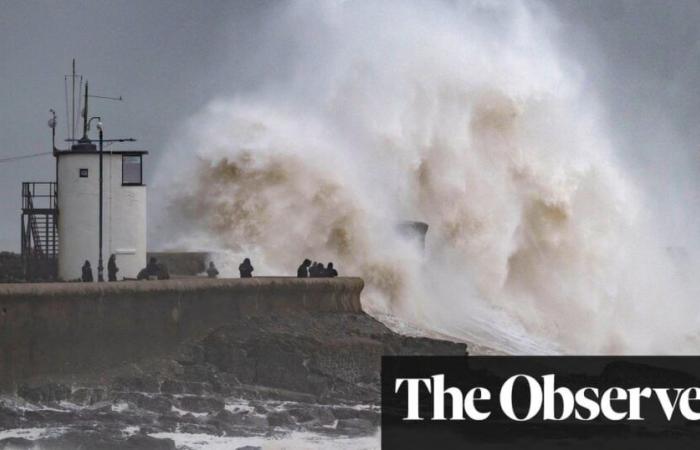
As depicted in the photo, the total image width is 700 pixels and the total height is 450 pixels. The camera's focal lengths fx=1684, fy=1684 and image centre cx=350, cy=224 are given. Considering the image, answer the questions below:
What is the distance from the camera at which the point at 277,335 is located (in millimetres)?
19141

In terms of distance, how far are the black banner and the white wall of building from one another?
347cm

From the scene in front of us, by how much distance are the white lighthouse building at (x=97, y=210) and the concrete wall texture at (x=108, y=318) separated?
130cm

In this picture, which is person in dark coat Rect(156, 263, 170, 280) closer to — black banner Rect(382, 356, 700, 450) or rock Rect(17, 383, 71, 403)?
rock Rect(17, 383, 71, 403)

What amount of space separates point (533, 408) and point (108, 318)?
4.72 metres

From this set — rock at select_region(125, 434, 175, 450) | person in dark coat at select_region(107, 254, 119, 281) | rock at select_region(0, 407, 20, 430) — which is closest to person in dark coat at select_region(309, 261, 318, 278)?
person in dark coat at select_region(107, 254, 119, 281)

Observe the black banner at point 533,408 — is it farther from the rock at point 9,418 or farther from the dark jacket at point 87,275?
the rock at point 9,418

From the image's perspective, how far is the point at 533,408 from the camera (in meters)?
18.5

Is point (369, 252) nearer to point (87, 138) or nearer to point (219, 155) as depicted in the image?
point (219, 155)

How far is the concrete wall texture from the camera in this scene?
673 inches

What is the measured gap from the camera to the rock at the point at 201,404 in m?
17.9

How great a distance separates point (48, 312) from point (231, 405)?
224 centimetres

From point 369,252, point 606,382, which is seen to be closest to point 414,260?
point 369,252

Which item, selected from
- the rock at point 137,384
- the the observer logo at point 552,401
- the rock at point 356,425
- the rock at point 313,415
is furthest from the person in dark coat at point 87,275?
the the observer logo at point 552,401

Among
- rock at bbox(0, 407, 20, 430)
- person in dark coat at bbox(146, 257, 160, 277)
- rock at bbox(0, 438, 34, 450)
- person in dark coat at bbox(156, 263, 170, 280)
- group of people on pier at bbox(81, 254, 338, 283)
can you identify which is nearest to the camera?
rock at bbox(0, 438, 34, 450)
